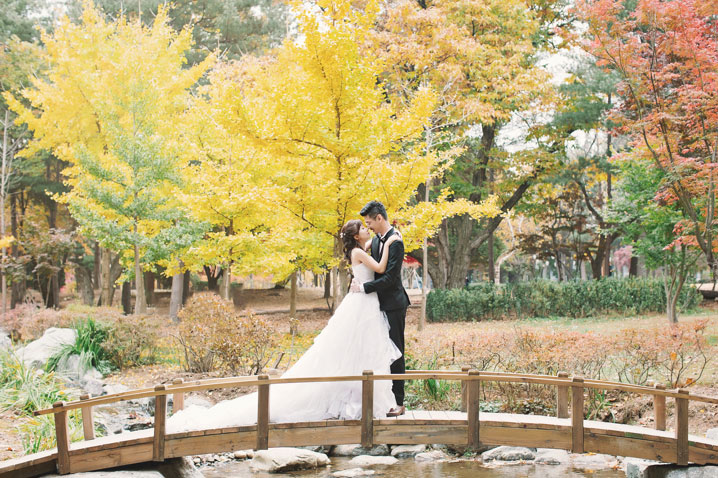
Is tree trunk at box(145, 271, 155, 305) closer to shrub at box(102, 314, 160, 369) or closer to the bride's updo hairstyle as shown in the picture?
shrub at box(102, 314, 160, 369)

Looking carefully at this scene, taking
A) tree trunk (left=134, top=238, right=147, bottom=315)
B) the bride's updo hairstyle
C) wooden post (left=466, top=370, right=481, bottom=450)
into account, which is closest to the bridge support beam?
wooden post (left=466, top=370, right=481, bottom=450)

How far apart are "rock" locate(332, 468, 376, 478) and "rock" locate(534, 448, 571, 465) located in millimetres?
2327

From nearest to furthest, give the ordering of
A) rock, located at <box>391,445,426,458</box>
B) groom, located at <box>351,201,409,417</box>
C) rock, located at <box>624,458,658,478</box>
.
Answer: groom, located at <box>351,201,409,417</box>
rock, located at <box>624,458,658,478</box>
rock, located at <box>391,445,426,458</box>

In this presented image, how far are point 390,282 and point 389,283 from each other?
14 millimetres

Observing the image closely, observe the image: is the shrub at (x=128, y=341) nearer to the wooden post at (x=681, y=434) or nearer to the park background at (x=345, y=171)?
the park background at (x=345, y=171)

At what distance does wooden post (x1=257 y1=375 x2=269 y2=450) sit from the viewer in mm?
5992

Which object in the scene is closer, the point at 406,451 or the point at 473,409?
the point at 473,409

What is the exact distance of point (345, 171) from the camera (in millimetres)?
12195

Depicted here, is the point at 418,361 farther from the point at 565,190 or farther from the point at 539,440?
the point at 565,190

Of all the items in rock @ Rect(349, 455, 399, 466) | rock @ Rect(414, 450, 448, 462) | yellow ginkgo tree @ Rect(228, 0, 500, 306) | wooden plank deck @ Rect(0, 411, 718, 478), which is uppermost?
yellow ginkgo tree @ Rect(228, 0, 500, 306)

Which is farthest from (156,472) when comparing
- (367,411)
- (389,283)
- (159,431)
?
(389,283)

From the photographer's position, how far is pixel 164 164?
16.3 metres

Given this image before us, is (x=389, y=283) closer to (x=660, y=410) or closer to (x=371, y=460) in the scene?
(x=660, y=410)

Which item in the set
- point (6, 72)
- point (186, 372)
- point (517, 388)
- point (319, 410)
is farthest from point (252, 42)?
point (319, 410)
